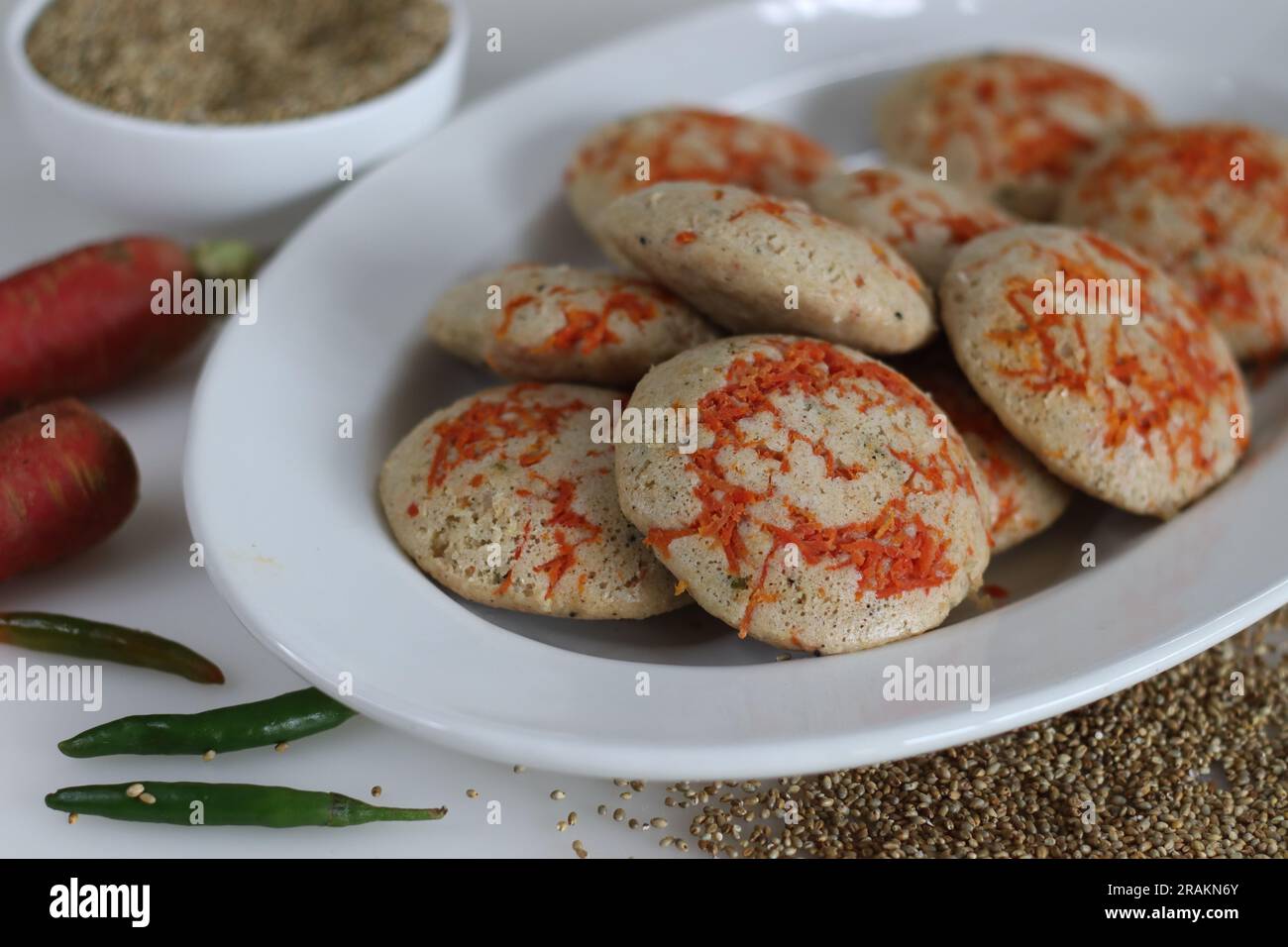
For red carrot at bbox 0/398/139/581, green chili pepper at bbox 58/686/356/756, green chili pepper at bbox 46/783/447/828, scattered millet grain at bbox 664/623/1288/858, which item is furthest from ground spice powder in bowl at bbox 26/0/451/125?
scattered millet grain at bbox 664/623/1288/858

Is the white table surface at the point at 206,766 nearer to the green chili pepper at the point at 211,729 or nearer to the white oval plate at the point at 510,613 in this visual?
the green chili pepper at the point at 211,729

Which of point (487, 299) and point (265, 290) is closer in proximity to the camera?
point (487, 299)

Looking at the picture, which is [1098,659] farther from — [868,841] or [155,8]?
[155,8]

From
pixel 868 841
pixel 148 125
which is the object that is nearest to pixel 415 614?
pixel 868 841

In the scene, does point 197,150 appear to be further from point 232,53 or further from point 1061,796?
point 1061,796

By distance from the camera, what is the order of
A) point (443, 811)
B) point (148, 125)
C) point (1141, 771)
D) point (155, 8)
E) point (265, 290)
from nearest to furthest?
point (443, 811), point (1141, 771), point (265, 290), point (148, 125), point (155, 8)

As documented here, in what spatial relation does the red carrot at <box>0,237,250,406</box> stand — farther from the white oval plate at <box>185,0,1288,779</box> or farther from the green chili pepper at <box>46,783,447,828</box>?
the green chili pepper at <box>46,783,447,828</box>

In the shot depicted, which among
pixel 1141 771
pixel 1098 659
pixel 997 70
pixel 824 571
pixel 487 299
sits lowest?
pixel 1141 771
